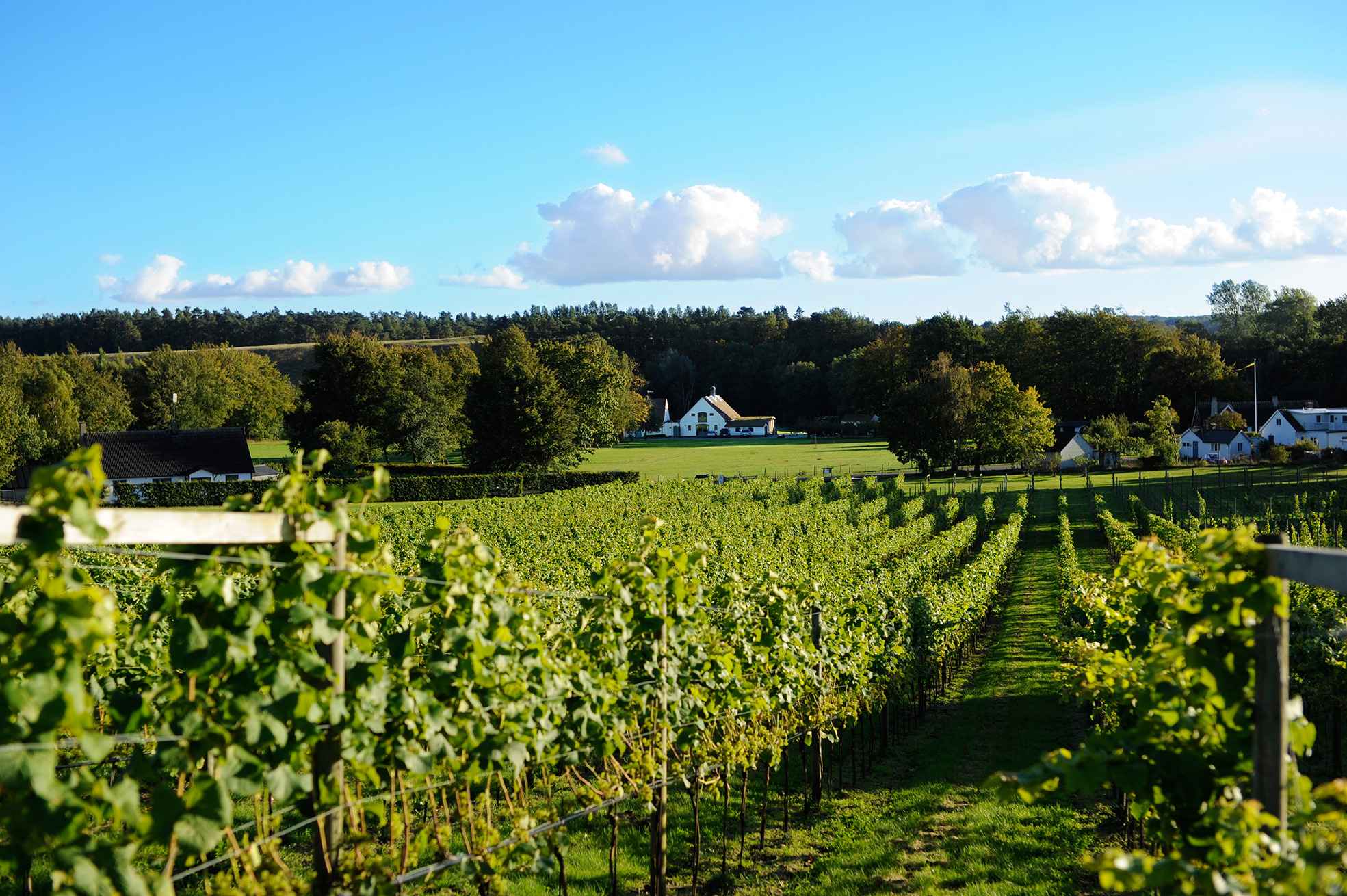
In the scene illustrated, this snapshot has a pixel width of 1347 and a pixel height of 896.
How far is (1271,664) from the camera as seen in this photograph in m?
3.18

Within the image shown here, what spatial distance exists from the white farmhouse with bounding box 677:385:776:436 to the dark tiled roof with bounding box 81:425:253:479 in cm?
5332

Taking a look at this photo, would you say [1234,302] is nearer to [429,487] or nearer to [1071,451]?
[1071,451]

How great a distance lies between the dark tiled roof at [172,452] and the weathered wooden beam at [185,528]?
5893 cm

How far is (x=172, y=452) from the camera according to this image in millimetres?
58125

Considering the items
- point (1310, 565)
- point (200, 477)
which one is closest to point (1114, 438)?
point (200, 477)

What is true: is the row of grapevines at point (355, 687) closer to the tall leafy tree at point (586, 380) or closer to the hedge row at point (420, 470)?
the hedge row at point (420, 470)

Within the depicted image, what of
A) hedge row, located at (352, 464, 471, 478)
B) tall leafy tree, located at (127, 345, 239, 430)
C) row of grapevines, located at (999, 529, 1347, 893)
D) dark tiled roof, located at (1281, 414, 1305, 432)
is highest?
tall leafy tree, located at (127, 345, 239, 430)

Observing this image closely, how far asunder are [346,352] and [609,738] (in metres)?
59.4

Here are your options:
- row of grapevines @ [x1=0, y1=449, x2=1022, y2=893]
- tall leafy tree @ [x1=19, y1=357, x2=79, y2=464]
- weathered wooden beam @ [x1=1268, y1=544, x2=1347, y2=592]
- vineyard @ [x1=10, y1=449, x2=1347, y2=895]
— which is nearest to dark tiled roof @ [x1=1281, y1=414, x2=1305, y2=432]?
vineyard @ [x1=10, y1=449, x2=1347, y2=895]

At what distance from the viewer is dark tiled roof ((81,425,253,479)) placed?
5653 cm

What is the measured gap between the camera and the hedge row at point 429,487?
46406 mm

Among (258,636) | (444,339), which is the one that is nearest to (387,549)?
(258,636)

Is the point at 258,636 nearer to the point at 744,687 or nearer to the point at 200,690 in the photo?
the point at 200,690

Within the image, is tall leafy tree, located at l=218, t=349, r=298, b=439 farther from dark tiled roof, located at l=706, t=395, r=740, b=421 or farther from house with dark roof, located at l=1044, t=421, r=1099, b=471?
house with dark roof, located at l=1044, t=421, r=1099, b=471
